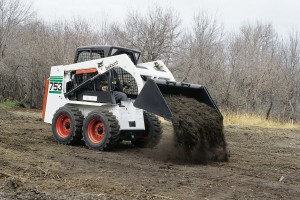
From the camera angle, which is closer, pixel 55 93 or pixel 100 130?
pixel 100 130

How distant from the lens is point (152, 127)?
10164 mm

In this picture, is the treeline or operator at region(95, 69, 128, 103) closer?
operator at region(95, 69, 128, 103)

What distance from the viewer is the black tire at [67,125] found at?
32.3 feet

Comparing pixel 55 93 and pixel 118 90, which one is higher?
pixel 118 90

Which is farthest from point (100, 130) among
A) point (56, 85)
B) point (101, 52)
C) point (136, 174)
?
point (136, 174)

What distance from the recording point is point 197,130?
26.3 ft

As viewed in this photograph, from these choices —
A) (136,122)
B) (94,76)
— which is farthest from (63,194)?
(94,76)

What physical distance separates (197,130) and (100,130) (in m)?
2.50

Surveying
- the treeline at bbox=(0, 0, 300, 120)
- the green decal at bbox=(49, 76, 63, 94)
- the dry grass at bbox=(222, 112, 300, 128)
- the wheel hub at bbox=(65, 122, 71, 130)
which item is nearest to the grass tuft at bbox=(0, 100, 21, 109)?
the treeline at bbox=(0, 0, 300, 120)

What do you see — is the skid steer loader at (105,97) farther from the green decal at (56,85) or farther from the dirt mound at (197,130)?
the dirt mound at (197,130)

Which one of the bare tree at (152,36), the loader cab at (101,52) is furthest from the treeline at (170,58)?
the loader cab at (101,52)

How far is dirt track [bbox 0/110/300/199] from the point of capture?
17.8 feet

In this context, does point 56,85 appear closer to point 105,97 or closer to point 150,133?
point 105,97

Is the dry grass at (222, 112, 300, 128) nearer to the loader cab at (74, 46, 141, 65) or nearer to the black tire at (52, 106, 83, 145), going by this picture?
the loader cab at (74, 46, 141, 65)
